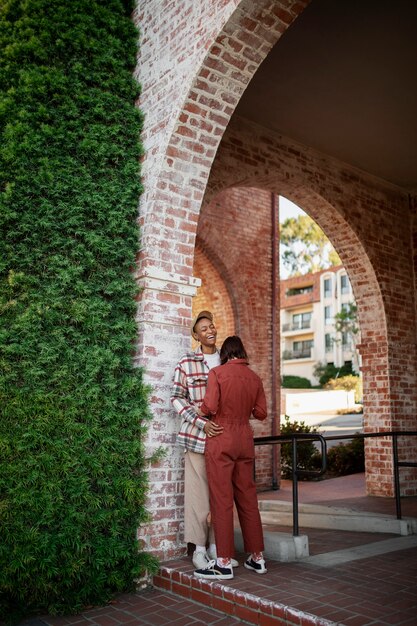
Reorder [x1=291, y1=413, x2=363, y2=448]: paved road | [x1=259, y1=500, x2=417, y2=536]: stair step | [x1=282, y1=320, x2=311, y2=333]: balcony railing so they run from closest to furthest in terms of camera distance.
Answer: [x1=259, y1=500, x2=417, y2=536]: stair step < [x1=291, y1=413, x2=363, y2=448]: paved road < [x1=282, y1=320, x2=311, y2=333]: balcony railing

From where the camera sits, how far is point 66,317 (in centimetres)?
407

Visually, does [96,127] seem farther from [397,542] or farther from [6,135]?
[397,542]

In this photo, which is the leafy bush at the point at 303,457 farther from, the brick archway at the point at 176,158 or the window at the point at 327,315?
the window at the point at 327,315

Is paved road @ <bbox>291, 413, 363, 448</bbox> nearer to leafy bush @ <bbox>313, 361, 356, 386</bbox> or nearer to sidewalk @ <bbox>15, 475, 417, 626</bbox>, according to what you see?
leafy bush @ <bbox>313, 361, 356, 386</bbox>

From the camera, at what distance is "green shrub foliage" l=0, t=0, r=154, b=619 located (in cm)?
374

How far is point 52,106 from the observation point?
436 cm

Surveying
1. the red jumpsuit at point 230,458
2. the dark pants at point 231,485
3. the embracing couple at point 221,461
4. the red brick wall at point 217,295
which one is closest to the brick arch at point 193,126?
the embracing couple at point 221,461

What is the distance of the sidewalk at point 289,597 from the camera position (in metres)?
3.09

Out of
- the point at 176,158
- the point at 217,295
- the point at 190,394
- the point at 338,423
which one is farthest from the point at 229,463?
the point at 338,423

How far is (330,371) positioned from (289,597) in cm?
3562

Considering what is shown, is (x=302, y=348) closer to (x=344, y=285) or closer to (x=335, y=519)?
(x=344, y=285)

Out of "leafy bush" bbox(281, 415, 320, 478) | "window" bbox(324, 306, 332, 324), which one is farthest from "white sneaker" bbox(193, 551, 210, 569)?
"window" bbox(324, 306, 332, 324)

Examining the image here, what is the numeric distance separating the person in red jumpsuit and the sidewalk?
161mm

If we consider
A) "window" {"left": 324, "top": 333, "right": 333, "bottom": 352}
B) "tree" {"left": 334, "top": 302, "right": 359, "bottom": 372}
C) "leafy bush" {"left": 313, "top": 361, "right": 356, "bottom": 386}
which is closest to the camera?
"tree" {"left": 334, "top": 302, "right": 359, "bottom": 372}
